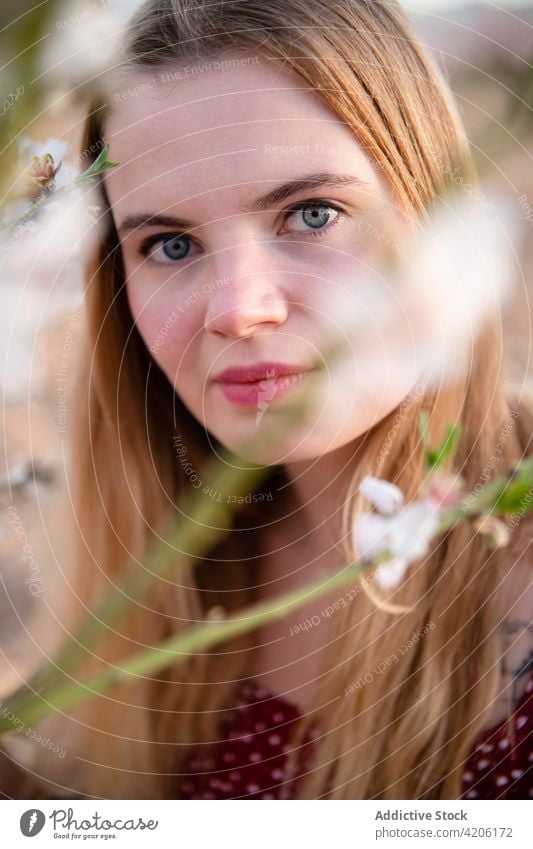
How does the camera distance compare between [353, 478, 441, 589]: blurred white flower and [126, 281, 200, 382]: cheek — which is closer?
[353, 478, 441, 589]: blurred white flower

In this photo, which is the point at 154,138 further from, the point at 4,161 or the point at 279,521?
the point at 279,521

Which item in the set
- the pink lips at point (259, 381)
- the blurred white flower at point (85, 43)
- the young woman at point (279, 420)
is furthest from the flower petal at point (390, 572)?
the blurred white flower at point (85, 43)

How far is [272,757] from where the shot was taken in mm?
553

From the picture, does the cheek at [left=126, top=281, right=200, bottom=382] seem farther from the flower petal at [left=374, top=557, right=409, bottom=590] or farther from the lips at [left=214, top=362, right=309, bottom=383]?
the flower petal at [left=374, top=557, right=409, bottom=590]

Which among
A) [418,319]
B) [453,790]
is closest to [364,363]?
[418,319]

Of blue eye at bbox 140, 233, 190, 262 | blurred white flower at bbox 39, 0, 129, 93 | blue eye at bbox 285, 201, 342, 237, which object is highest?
blurred white flower at bbox 39, 0, 129, 93

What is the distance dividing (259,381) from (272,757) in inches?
10.0

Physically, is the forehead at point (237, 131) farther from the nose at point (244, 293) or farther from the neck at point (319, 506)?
the neck at point (319, 506)

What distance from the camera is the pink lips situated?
1.57 feet

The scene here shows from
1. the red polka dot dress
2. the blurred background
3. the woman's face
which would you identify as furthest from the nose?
the red polka dot dress

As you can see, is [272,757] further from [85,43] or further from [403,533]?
[85,43]

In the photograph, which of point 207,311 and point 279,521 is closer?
point 207,311

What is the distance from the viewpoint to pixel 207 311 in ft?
1.55
